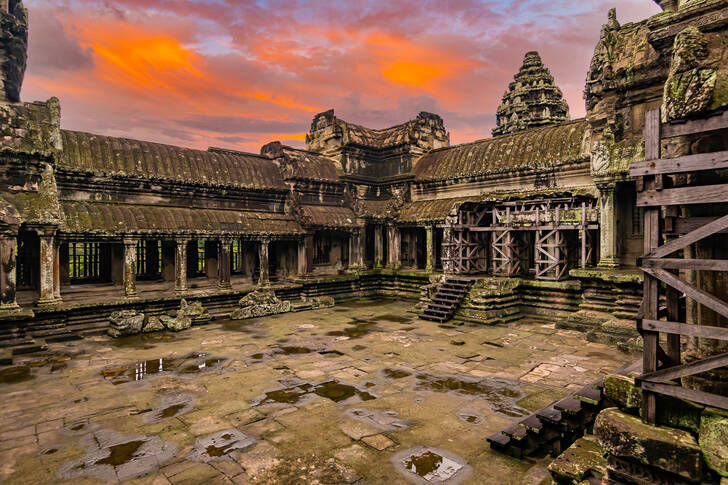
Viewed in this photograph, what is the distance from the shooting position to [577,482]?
455 centimetres

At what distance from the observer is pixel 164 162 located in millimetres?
16766

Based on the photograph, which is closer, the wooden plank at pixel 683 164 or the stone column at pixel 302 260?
the wooden plank at pixel 683 164

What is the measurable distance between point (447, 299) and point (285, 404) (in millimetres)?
9681

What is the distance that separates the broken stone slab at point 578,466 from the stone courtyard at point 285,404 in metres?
0.28

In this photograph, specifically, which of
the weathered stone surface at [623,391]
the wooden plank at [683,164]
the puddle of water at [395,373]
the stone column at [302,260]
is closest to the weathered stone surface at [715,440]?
the weathered stone surface at [623,391]

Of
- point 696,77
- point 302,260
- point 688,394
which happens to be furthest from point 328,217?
point 688,394

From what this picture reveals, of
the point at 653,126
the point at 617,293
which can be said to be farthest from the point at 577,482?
the point at 617,293

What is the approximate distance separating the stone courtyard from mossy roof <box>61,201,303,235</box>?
391 cm

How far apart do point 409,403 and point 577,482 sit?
334 cm

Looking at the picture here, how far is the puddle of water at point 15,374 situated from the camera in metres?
8.94

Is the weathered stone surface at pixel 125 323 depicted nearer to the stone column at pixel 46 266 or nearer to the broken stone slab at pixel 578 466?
the stone column at pixel 46 266

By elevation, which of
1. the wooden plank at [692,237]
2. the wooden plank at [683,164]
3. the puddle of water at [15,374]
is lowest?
the puddle of water at [15,374]

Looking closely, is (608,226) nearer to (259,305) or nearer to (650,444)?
(650,444)

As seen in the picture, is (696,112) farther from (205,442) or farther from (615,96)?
(615,96)
